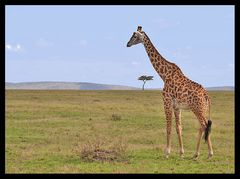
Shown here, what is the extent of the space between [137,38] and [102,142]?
4.02 m

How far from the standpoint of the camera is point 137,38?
16062 mm

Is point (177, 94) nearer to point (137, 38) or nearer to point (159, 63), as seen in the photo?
point (159, 63)

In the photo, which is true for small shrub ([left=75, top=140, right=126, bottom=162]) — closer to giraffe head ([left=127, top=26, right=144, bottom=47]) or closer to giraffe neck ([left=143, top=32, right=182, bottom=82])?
giraffe neck ([left=143, top=32, right=182, bottom=82])

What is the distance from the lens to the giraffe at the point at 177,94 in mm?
15281

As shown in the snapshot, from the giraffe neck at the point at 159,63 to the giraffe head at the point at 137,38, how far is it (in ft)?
0.67

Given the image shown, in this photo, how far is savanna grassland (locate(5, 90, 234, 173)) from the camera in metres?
13.8

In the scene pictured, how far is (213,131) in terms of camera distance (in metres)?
23.0

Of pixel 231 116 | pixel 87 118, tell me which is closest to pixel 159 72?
pixel 87 118

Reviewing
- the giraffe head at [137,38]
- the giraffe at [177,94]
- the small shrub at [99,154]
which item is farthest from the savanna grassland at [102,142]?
the giraffe head at [137,38]

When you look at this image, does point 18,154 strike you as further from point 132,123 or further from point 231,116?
point 231,116

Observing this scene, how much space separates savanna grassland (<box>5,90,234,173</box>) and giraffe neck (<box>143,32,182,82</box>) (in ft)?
9.18

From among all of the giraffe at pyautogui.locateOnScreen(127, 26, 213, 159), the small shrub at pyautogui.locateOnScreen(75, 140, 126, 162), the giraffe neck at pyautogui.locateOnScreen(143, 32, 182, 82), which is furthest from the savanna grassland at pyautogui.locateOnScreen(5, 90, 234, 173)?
the giraffe neck at pyautogui.locateOnScreen(143, 32, 182, 82)

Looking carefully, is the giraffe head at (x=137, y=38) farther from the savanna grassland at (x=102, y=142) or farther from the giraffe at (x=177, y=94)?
the savanna grassland at (x=102, y=142)

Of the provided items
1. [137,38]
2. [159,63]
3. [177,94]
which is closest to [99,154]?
[177,94]
